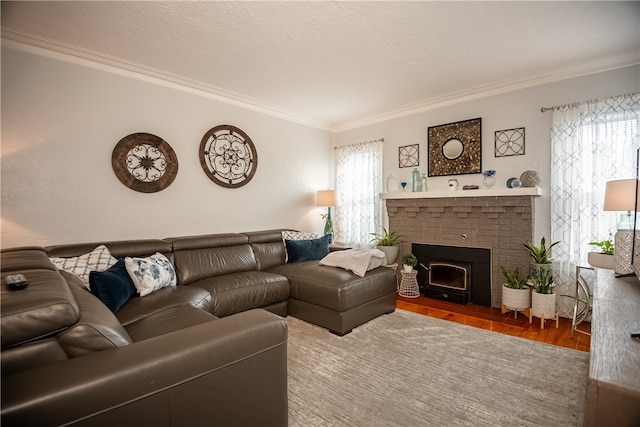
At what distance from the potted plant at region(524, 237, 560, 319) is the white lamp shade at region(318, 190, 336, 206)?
257 centimetres

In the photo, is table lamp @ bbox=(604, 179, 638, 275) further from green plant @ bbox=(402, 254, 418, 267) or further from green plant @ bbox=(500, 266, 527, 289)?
green plant @ bbox=(402, 254, 418, 267)

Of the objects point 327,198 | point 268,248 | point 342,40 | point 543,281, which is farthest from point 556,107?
point 268,248

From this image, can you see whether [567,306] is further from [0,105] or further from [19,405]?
[0,105]

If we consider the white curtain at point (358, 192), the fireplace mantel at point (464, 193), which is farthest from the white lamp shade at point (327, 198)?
the fireplace mantel at point (464, 193)

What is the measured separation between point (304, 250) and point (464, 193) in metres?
2.07

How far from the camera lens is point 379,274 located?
3.09 metres

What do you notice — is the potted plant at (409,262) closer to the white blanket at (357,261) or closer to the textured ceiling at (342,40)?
the white blanket at (357,261)

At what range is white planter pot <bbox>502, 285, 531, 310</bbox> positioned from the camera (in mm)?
3062

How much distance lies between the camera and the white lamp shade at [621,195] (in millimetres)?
2253

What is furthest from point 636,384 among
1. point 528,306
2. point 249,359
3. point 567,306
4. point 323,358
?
point 567,306

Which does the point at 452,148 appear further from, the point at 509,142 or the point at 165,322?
the point at 165,322

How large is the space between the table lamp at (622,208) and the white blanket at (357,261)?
1844 mm

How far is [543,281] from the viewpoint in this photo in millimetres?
2990

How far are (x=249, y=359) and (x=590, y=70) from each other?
4.05 m
